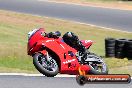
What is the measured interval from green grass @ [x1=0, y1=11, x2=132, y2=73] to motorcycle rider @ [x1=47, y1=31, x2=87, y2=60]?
6162mm

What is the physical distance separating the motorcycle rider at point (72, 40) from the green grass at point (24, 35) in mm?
6162

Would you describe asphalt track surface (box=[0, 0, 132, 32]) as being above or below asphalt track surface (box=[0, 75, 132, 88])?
above

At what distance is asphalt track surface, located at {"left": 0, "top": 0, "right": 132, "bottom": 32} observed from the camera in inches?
1219

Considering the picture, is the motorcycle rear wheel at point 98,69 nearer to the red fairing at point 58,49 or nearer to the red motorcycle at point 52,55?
the red motorcycle at point 52,55

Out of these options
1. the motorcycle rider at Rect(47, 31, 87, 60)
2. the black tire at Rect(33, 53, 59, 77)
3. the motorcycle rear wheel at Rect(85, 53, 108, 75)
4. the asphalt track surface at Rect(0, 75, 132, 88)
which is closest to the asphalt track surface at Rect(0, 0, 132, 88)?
the asphalt track surface at Rect(0, 75, 132, 88)

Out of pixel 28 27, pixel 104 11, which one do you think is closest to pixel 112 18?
pixel 104 11

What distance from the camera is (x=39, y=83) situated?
35.1ft

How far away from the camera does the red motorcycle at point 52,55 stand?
21.7ft

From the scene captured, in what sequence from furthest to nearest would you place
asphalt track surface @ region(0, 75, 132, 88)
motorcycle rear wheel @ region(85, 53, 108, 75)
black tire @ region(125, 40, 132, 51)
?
1. black tire @ region(125, 40, 132, 51)
2. asphalt track surface @ region(0, 75, 132, 88)
3. motorcycle rear wheel @ region(85, 53, 108, 75)

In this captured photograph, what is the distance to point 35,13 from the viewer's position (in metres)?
33.7

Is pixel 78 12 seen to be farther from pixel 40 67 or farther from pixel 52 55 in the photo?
pixel 40 67

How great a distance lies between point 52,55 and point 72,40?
384 mm

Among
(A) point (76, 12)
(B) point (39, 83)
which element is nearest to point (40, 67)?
(B) point (39, 83)

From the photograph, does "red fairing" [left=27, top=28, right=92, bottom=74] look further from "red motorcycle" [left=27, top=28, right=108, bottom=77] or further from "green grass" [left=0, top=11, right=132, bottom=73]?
"green grass" [left=0, top=11, right=132, bottom=73]
